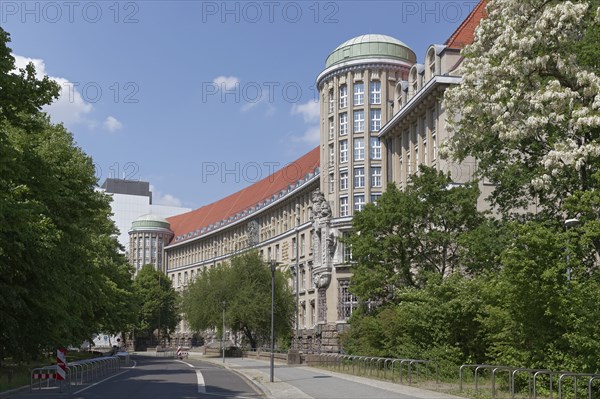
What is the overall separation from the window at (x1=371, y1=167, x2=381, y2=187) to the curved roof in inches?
415

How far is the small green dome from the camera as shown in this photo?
154m

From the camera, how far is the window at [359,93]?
74625mm

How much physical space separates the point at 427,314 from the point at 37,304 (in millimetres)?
15421

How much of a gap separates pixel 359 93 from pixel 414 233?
33425mm

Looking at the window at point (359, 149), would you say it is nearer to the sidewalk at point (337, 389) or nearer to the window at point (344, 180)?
the window at point (344, 180)

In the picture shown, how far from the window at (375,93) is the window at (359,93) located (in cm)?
74

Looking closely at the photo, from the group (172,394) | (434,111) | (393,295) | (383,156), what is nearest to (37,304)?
(172,394)

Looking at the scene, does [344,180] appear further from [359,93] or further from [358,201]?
[359,93]

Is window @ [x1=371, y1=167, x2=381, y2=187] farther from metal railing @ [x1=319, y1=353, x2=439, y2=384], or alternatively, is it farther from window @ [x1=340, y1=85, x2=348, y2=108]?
metal railing @ [x1=319, y1=353, x2=439, y2=384]

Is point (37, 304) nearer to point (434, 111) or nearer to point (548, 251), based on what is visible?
point (548, 251)

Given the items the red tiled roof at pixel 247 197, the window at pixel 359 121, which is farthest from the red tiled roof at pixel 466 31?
the red tiled roof at pixel 247 197

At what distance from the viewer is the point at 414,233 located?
43562mm

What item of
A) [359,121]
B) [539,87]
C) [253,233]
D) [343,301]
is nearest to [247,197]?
[253,233]

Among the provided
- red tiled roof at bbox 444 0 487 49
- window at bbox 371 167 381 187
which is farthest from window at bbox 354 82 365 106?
red tiled roof at bbox 444 0 487 49
